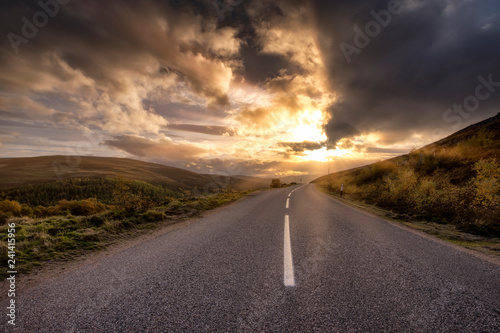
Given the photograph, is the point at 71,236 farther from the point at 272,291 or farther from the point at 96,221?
the point at 272,291

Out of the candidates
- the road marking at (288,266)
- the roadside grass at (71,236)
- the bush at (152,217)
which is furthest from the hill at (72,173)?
the road marking at (288,266)

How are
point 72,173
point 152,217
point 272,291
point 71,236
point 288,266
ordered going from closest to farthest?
point 272,291 → point 288,266 → point 71,236 → point 152,217 → point 72,173

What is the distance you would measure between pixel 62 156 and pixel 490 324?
245685 mm

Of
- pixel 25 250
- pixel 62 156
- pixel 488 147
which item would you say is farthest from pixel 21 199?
pixel 62 156

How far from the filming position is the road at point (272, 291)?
2.31 meters

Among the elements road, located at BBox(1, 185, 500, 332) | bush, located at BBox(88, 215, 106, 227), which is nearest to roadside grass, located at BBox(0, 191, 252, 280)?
bush, located at BBox(88, 215, 106, 227)

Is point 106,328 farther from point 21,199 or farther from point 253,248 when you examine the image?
point 21,199

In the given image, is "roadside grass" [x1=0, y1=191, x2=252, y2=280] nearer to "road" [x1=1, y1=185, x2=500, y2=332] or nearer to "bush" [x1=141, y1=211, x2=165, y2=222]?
"bush" [x1=141, y1=211, x2=165, y2=222]

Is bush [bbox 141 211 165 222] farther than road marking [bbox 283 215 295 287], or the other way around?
bush [bbox 141 211 165 222]

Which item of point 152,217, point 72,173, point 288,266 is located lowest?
point 152,217

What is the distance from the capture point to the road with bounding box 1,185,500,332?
2312 mm

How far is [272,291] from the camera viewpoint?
3.01m

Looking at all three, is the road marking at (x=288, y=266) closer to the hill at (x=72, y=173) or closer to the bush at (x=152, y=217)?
the bush at (x=152, y=217)

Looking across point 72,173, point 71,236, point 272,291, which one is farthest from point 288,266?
point 72,173
